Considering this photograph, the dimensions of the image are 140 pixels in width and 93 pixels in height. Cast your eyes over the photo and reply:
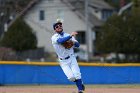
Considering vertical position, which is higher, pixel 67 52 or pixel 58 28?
pixel 58 28

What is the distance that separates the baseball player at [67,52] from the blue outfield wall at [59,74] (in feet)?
27.5

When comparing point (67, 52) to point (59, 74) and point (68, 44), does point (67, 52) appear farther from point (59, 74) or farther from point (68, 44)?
point (59, 74)

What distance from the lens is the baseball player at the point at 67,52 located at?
44.3ft

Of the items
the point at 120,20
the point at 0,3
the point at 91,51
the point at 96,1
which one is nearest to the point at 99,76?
the point at 120,20

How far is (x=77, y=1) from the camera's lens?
230ft

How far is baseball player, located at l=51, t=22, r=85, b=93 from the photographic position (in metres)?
13.5

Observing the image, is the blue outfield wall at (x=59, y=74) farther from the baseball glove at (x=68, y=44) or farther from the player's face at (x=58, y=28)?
the player's face at (x=58, y=28)

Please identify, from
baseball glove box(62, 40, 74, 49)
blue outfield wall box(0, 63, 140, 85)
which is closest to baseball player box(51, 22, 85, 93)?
baseball glove box(62, 40, 74, 49)

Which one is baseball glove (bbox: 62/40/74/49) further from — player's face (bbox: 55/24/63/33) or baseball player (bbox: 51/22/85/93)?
player's face (bbox: 55/24/63/33)

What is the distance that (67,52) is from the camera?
1376cm

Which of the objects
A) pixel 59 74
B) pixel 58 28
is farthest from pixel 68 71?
pixel 59 74

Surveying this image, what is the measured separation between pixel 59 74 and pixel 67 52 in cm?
898

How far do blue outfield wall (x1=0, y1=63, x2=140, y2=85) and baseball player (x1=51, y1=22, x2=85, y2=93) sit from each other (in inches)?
330

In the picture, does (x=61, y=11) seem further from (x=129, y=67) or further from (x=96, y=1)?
(x=129, y=67)
